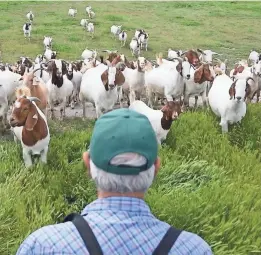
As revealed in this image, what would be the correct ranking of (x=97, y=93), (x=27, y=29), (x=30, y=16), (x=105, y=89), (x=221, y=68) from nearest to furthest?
(x=105, y=89), (x=97, y=93), (x=221, y=68), (x=27, y=29), (x=30, y=16)

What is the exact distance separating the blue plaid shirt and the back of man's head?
7 centimetres

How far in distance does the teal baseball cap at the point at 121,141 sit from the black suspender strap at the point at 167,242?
0.91 ft

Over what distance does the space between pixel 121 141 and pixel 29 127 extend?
208 inches

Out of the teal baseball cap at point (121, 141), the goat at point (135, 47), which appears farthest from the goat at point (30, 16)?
the teal baseball cap at point (121, 141)

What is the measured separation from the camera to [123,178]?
2242mm

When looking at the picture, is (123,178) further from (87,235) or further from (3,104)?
(3,104)

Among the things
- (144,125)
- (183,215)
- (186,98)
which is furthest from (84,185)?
(186,98)

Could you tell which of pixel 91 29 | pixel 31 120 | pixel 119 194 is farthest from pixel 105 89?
pixel 91 29

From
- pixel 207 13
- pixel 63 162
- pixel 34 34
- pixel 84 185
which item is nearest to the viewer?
pixel 84 185

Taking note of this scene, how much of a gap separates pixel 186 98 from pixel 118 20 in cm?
2015

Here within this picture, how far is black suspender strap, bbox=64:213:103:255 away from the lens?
2.17 meters

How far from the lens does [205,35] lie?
28.5 m

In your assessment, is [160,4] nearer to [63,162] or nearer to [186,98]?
[186,98]

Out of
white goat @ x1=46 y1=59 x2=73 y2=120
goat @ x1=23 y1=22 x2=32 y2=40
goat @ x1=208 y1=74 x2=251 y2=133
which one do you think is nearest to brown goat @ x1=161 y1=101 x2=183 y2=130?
goat @ x1=208 y1=74 x2=251 y2=133
